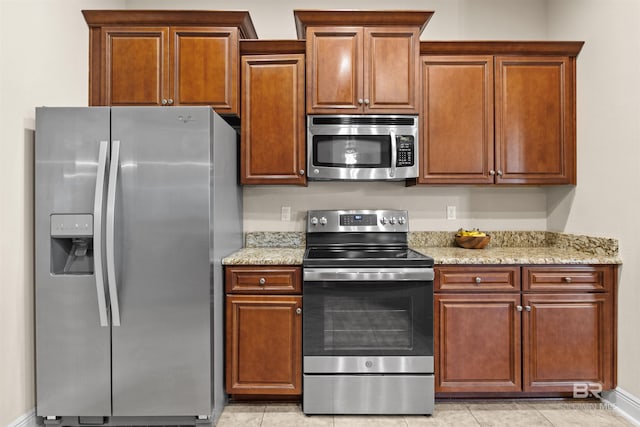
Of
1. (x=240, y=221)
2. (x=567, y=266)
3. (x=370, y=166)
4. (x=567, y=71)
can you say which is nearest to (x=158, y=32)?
(x=240, y=221)

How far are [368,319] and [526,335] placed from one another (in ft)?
3.20

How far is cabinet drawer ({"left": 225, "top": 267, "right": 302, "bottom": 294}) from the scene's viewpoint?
2385 mm

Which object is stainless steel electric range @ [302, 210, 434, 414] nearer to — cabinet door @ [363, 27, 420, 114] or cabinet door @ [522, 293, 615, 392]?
cabinet door @ [522, 293, 615, 392]

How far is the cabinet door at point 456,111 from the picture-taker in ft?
9.05

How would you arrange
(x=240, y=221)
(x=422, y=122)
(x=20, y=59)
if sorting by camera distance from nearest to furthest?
1. (x=20, y=59)
2. (x=422, y=122)
3. (x=240, y=221)

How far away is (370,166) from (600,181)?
4.84 ft

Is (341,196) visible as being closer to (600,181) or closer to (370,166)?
(370,166)

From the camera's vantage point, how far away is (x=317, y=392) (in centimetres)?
235

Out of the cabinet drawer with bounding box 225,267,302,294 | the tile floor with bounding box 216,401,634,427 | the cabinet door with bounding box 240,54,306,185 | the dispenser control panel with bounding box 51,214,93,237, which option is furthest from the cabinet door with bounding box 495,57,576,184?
the dispenser control panel with bounding box 51,214,93,237

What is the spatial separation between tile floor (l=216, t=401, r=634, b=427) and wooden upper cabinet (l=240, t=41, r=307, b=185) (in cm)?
152

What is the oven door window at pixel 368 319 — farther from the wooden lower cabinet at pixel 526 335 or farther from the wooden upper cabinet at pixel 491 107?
the wooden upper cabinet at pixel 491 107

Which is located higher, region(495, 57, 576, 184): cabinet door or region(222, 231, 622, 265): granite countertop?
region(495, 57, 576, 184): cabinet door

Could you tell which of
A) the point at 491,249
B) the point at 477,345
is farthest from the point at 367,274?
the point at 491,249

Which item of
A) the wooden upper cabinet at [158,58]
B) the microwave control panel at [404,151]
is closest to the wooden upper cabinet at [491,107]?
the microwave control panel at [404,151]
